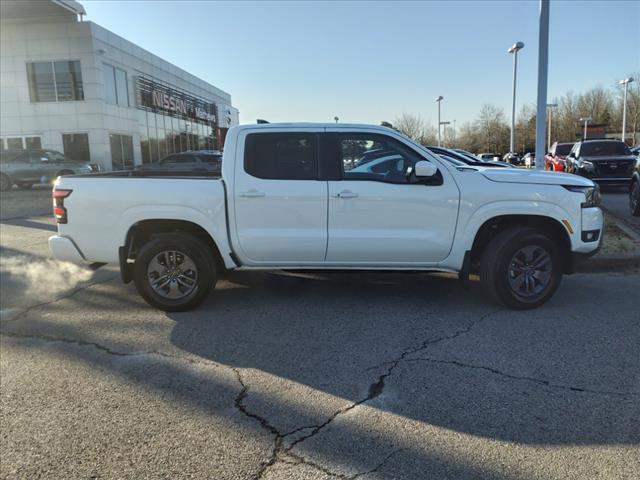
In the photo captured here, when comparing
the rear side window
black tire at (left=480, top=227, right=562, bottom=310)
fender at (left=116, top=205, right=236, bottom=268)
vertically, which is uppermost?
the rear side window

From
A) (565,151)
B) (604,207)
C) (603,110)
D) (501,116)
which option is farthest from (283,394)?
(603,110)

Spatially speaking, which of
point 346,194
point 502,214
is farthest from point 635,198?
point 346,194

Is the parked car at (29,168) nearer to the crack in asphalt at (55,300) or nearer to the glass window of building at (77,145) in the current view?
the glass window of building at (77,145)

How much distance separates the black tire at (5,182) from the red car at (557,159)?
22251mm

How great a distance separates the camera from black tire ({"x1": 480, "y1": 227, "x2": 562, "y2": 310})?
5238mm

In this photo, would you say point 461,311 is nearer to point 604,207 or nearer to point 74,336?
point 74,336

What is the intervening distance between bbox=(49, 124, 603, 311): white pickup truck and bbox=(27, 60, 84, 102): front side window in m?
26.9

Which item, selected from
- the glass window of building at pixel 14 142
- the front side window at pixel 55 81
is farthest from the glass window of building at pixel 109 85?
the glass window of building at pixel 14 142

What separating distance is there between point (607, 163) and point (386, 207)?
1429 centimetres

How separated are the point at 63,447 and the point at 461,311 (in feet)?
12.7

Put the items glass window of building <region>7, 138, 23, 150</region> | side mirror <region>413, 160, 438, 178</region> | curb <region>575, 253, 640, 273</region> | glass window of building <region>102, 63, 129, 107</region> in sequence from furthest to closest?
glass window of building <region>102, 63, 129, 107</region>, glass window of building <region>7, 138, 23, 150</region>, curb <region>575, 253, 640, 273</region>, side mirror <region>413, 160, 438, 178</region>

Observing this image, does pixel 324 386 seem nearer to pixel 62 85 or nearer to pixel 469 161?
pixel 469 161

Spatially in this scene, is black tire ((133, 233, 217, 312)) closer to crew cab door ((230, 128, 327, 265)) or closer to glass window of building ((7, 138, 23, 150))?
crew cab door ((230, 128, 327, 265))

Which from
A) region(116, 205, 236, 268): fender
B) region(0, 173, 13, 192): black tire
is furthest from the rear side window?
region(0, 173, 13, 192): black tire
